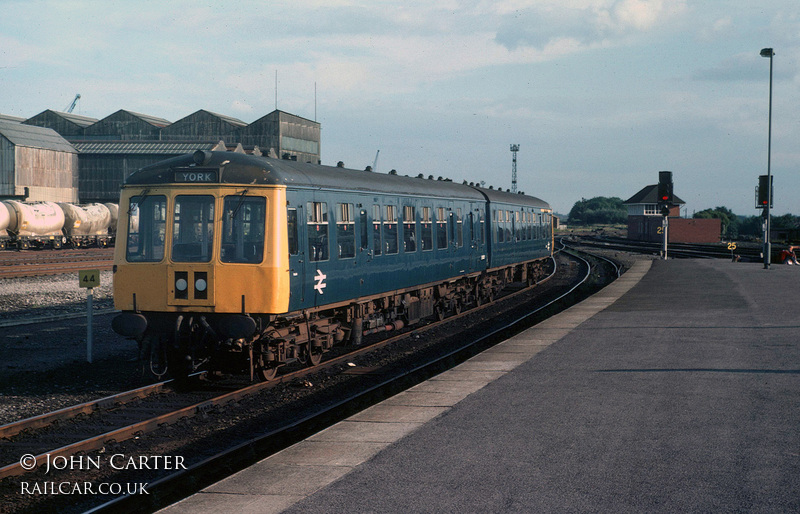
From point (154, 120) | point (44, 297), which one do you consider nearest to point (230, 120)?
point (154, 120)

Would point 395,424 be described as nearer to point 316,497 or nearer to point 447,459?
point 447,459

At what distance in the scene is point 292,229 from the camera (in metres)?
12.2

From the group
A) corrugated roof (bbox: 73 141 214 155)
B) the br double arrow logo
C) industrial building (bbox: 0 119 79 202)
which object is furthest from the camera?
corrugated roof (bbox: 73 141 214 155)

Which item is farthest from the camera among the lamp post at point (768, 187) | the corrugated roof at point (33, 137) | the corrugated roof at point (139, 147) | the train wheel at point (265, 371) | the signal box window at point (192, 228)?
the corrugated roof at point (139, 147)

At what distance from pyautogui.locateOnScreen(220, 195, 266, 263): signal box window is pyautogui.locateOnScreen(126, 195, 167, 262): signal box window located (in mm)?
1011

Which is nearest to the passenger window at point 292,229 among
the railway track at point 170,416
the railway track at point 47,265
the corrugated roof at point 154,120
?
the railway track at point 170,416

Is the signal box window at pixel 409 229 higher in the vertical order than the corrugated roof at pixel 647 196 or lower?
lower

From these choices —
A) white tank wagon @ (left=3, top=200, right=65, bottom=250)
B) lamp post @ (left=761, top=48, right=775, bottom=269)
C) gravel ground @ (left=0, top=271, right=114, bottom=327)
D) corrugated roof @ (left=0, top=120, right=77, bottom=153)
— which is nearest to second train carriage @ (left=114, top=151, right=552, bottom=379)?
gravel ground @ (left=0, top=271, right=114, bottom=327)

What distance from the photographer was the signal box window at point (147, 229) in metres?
12.0

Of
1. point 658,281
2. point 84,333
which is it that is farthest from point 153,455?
point 658,281

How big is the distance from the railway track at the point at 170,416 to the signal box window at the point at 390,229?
8.47 feet

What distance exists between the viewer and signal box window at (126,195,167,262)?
12.0 m

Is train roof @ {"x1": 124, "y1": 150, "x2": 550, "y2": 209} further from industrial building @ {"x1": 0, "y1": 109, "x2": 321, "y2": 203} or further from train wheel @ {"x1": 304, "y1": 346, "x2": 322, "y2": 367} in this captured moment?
industrial building @ {"x1": 0, "y1": 109, "x2": 321, "y2": 203}

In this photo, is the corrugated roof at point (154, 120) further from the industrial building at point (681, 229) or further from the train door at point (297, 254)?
the train door at point (297, 254)
